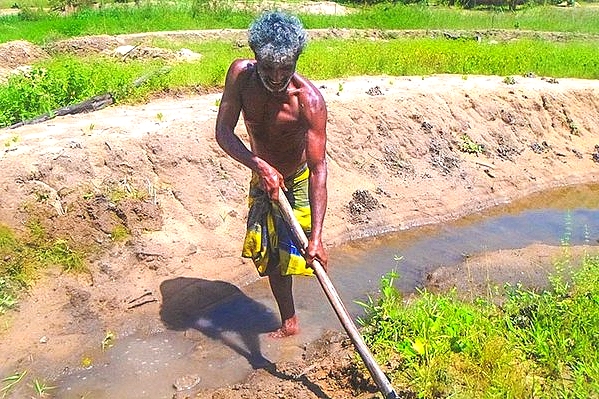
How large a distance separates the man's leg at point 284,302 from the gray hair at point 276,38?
1528 mm

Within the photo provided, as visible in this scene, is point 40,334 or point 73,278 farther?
point 73,278

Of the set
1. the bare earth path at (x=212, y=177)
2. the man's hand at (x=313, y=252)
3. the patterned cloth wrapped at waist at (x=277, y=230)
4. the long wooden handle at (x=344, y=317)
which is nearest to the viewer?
the long wooden handle at (x=344, y=317)

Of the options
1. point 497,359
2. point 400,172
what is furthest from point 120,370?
point 400,172

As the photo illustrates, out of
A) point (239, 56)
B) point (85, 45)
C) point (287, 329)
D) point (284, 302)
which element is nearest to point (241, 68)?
point (284, 302)

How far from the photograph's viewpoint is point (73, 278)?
492 cm

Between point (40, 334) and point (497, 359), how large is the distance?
9.73 ft

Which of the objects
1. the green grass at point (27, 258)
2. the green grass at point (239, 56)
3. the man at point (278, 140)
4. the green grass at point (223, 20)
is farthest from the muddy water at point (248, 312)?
the green grass at point (223, 20)

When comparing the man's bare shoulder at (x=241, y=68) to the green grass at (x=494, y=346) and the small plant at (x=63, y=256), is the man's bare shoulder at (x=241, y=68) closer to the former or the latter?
the green grass at (x=494, y=346)

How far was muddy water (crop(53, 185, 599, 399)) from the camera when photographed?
4164 mm

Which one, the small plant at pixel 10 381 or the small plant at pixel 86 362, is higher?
the small plant at pixel 10 381

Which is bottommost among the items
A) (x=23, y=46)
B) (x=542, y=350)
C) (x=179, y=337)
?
(x=179, y=337)

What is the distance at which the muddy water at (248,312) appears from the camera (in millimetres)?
4164

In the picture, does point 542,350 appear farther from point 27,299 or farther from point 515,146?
point 515,146

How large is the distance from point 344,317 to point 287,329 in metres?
1.20
